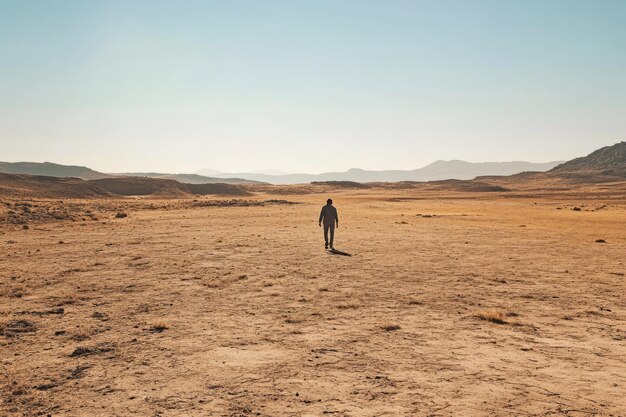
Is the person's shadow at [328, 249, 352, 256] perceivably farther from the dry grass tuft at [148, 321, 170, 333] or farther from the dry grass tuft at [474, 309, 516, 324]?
the dry grass tuft at [148, 321, 170, 333]

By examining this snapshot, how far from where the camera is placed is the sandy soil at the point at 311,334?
20.3 ft

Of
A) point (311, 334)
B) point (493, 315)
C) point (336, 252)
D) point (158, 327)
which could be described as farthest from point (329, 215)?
point (158, 327)

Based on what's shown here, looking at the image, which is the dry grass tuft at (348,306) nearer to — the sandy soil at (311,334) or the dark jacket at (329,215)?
the sandy soil at (311,334)

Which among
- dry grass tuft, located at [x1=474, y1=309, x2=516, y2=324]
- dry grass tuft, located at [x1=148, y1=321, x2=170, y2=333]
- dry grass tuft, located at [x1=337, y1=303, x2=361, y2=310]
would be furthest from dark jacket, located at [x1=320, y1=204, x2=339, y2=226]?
dry grass tuft, located at [x1=148, y1=321, x2=170, y2=333]

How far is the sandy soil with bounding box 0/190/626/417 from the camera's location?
6186 mm

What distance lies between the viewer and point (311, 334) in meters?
8.95

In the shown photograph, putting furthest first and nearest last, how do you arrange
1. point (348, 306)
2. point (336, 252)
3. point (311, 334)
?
point (336, 252) < point (348, 306) < point (311, 334)

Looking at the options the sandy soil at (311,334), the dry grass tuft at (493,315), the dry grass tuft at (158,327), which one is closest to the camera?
the sandy soil at (311,334)

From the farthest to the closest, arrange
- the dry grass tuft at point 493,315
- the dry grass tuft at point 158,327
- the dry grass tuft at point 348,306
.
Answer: the dry grass tuft at point 348,306 → the dry grass tuft at point 493,315 → the dry grass tuft at point 158,327

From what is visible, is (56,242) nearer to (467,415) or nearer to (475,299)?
(475,299)

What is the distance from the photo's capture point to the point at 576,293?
1242 centimetres

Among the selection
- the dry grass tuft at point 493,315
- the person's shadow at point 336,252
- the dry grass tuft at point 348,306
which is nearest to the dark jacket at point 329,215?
the person's shadow at point 336,252

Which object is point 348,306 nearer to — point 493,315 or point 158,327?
point 493,315

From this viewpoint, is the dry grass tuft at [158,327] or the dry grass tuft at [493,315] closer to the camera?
the dry grass tuft at [158,327]
